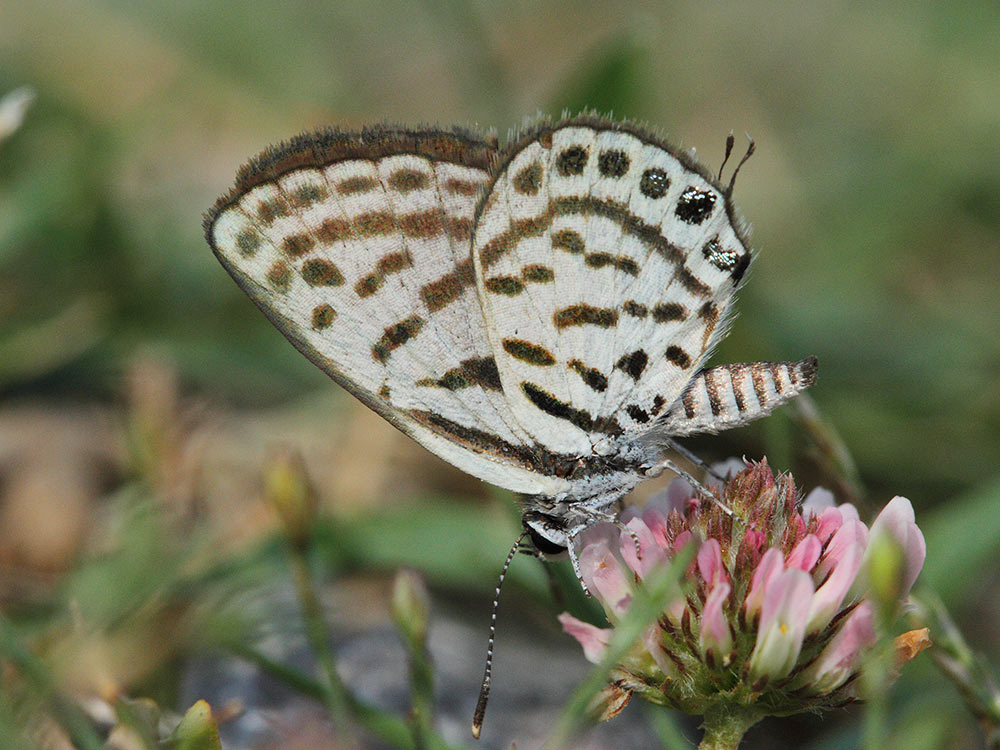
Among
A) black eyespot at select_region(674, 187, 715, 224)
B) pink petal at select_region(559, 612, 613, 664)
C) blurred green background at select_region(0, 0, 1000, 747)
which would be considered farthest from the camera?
blurred green background at select_region(0, 0, 1000, 747)

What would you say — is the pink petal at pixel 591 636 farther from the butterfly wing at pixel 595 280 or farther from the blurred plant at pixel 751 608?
the butterfly wing at pixel 595 280

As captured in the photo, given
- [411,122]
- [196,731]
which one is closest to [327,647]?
[196,731]

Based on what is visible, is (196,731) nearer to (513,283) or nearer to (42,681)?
(42,681)

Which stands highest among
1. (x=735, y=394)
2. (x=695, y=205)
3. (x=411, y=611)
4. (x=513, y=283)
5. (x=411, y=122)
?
(x=411, y=122)

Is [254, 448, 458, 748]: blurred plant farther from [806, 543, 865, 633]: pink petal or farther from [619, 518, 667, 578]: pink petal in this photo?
[806, 543, 865, 633]: pink petal

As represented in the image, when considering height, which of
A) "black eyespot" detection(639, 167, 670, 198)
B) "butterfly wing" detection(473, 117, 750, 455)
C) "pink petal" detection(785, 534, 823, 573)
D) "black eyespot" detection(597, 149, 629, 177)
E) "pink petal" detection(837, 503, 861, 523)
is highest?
"black eyespot" detection(597, 149, 629, 177)

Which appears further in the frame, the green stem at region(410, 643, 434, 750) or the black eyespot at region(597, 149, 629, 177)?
the black eyespot at region(597, 149, 629, 177)

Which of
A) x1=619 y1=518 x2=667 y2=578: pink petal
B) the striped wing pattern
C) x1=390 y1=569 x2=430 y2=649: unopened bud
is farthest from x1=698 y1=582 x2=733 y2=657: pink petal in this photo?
the striped wing pattern

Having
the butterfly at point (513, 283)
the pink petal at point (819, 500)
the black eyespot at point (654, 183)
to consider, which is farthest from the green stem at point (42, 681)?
the black eyespot at point (654, 183)
